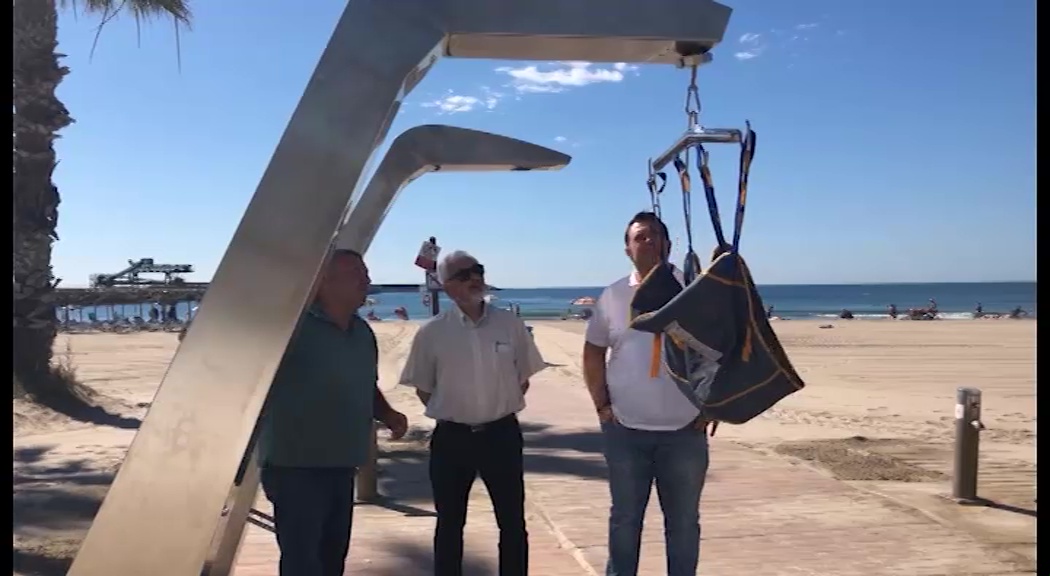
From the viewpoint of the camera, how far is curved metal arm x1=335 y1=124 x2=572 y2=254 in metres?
4.19

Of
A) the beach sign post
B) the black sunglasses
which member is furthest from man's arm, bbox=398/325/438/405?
the beach sign post

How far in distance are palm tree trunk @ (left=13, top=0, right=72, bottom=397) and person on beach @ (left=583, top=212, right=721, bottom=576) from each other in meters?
10.2

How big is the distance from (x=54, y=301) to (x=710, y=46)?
1173cm

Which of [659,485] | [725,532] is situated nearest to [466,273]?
[659,485]

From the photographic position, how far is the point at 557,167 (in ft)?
16.2

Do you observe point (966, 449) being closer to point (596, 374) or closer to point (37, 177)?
point (596, 374)

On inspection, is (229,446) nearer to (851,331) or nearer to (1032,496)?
(1032,496)

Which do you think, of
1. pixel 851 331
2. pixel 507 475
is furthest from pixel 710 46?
pixel 851 331

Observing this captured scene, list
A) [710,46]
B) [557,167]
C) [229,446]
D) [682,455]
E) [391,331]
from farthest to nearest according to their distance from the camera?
[391,331], [557,167], [682,455], [710,46], [229,446]

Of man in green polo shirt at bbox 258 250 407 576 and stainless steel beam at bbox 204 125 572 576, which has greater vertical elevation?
stainless steel beam at bbox 204 125 572 576

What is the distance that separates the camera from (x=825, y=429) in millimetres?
10578

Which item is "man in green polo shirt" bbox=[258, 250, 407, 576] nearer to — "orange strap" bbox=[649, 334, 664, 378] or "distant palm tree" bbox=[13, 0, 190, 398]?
"orange strap" bbox=[649, 334, 664, 378]

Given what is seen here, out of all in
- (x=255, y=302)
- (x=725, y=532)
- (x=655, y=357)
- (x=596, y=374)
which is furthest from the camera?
(x=725, y=532)

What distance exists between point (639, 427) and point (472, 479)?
0.80m
